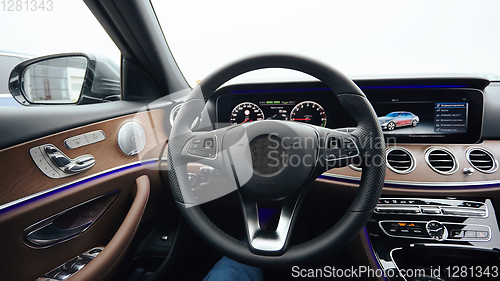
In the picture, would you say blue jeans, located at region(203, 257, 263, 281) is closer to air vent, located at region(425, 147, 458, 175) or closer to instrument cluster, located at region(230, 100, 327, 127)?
instrument cluster, located at region(230, 100, 327, 127)

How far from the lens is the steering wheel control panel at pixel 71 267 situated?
1032 millimetres

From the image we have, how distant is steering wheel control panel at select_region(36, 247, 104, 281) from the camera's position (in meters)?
1.03

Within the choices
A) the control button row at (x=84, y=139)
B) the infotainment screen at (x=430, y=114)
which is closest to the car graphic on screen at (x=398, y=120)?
the infotainment screen at (x=430, y=114)

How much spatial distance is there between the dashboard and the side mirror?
0.61m

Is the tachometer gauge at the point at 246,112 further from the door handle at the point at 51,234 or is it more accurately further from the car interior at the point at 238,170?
the door handle at the point at 51,234

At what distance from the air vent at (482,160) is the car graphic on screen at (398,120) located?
0.94ft

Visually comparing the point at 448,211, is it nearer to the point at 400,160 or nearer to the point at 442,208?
the point at 442,208

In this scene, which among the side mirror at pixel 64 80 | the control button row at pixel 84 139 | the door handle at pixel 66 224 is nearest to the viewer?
the door handle at pixel 66 224

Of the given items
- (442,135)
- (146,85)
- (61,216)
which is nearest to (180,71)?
(146,85)

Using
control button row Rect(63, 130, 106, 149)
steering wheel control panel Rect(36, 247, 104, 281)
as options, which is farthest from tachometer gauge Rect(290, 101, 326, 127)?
steering wheel control panel Rect(36, 247, 104, 281)

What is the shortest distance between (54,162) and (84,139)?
0.52 ft

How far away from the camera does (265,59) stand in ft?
3.21

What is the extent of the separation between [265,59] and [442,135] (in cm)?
107

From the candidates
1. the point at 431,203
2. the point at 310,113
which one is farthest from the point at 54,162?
the point at 431,203
